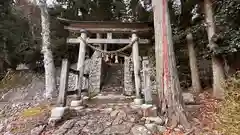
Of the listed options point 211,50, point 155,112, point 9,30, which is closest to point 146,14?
point 211,50

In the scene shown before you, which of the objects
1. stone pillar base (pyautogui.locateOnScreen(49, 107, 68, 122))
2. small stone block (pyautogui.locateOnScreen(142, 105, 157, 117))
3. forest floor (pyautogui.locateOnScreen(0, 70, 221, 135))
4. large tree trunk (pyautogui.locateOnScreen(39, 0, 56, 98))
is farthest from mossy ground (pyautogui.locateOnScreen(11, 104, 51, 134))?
large tree trunk (pyautogui.locateOnScreen(39, 0, 56, 98))

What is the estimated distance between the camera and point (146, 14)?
13.0 metres

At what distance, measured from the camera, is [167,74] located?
18.3 ft

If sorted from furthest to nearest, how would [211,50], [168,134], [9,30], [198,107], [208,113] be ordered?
[9,30], [211,50], [198,107], [208,113], [168,134]

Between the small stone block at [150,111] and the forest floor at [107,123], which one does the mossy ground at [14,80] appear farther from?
the small stone block at [150,111]

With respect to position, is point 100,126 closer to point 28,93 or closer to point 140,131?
point 140,131

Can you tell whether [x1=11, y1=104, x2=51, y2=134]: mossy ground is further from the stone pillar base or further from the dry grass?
the dry grass

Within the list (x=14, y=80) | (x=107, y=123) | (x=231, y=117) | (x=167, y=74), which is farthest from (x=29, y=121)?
(x=14, y=80)

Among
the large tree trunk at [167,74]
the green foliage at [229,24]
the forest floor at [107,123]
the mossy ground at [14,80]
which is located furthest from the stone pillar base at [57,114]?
the mossy ground at [14,80]

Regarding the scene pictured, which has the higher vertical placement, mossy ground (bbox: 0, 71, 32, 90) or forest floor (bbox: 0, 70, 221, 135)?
mossy ground (bbox: 0, 71, 32, 90)

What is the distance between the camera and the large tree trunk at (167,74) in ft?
17.7

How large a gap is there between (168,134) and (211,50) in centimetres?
386

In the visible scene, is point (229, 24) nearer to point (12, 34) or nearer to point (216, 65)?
point (216, 65)

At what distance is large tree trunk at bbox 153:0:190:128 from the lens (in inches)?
212
